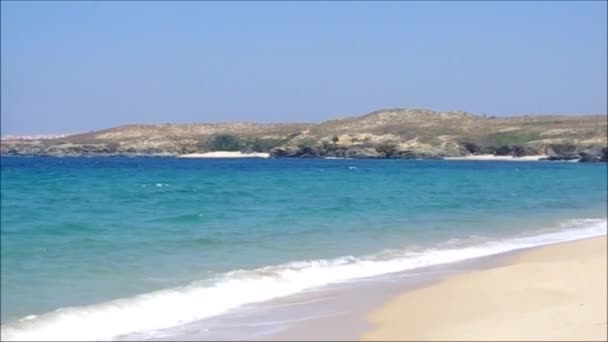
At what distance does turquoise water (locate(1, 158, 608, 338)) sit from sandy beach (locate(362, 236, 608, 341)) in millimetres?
1923

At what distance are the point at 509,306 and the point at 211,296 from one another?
372cm

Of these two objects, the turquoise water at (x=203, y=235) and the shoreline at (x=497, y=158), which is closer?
the turquoise water at (x=203, y=235)

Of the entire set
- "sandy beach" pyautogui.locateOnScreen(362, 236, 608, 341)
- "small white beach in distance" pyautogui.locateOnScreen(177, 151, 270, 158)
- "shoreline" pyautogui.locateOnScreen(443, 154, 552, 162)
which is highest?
"small white beach in distance" pyautogui.locateOnScreen(177, 151, 270, 158)

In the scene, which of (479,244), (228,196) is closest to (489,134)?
(228,196)

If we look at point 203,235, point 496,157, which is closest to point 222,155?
point 496,157

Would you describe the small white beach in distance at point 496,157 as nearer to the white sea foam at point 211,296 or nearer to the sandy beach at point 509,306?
the white sea foam at point 211,296

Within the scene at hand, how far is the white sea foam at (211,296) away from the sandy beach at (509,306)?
1642 mm

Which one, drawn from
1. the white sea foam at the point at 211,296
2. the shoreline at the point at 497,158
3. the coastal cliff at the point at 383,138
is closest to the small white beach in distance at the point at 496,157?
the shoreline at the point at 497,158

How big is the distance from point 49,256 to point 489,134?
64.9 m

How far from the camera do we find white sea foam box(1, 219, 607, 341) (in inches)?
371

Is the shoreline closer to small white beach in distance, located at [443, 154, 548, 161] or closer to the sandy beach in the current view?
small white beach in distance, located at [443, 154, 548, 161]

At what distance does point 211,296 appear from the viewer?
1166cm

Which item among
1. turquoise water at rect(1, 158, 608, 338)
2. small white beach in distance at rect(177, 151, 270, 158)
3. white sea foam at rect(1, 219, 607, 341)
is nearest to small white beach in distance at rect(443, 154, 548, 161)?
small white beach in distance at rect(177, 151, 270, 158)

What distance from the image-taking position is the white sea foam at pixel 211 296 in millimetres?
9422
